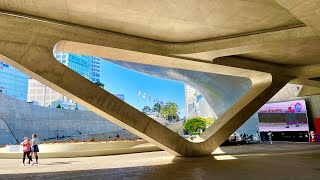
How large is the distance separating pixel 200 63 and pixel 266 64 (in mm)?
5469

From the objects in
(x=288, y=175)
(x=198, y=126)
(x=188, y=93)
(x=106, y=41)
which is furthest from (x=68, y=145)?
(x=188, y=93)

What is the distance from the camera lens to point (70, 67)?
138250 mm

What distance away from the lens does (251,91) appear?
1811 cm

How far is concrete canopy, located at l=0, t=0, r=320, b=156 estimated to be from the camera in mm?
9609

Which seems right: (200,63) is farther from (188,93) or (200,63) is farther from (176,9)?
(188,93)

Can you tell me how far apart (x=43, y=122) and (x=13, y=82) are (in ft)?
283

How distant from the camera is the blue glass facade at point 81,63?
152m

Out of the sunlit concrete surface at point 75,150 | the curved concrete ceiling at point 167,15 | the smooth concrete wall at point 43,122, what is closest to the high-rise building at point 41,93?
the smooth concrete wall at point 43,122

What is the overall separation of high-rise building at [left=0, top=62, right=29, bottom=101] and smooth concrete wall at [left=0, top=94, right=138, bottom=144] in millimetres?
78376

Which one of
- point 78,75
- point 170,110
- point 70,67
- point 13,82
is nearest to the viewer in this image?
point 78,75

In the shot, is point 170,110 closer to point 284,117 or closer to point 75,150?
point 284,117

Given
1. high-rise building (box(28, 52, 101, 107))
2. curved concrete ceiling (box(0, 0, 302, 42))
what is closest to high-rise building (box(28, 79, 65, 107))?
high-rise building (box(28, 52, 101, 107))

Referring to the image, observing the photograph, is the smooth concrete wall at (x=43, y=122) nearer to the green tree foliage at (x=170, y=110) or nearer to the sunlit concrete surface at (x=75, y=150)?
the sunlit concrete surface at (x=75, y=150)

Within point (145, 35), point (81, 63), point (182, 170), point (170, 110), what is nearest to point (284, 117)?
point (145, 35)
